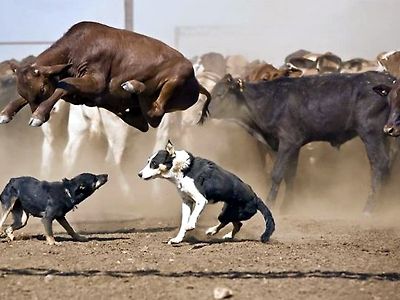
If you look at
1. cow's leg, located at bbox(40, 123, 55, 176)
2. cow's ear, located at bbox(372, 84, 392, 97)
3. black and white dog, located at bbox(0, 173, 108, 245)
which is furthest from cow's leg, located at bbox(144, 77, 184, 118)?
cow's leg, located at bbox(40, 123, 55, 176)

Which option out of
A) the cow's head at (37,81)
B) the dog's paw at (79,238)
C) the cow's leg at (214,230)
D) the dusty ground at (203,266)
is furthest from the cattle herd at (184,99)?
the dog's paw at (79,238)

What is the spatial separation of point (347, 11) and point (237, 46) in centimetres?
377

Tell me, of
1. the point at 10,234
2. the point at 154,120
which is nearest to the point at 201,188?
the point at 154,120

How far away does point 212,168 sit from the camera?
10070 mm

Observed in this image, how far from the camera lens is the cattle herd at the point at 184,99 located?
10.3 metres

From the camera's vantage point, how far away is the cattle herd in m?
10.3

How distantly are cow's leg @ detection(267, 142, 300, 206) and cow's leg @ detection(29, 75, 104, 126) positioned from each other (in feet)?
15.2

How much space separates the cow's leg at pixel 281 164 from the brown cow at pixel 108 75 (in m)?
3.58

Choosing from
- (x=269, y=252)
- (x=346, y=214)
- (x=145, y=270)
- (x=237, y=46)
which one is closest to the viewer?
(x=145, y=270)

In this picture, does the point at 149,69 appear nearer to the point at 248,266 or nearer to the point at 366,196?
the point at 248,266

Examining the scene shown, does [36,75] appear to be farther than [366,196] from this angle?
No

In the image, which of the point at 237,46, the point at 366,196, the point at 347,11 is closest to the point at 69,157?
the point at 366,196

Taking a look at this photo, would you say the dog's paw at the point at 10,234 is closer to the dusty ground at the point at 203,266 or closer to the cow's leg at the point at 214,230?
the dusty ground at the point at 203,266

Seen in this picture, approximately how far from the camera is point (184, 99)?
11102mm
